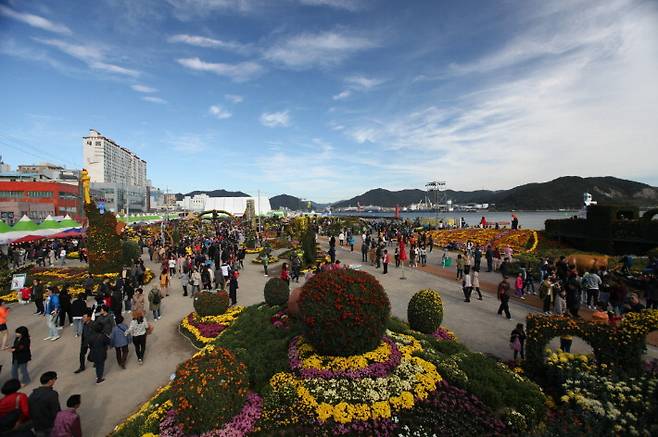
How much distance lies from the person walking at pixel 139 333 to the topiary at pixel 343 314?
5.32 meters

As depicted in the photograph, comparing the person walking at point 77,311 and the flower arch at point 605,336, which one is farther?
Result: the person walking at point 77,311

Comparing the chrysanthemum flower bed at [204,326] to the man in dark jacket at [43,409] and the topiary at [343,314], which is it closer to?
the man in dark jacket at [43,409]

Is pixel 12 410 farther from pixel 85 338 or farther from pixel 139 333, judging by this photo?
pixel 139 333

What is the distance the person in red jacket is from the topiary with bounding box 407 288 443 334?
8.29m

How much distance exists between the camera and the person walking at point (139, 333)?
8930 millimetres

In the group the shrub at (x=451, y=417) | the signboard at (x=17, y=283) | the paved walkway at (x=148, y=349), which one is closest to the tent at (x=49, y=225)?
the signboard at (x=17, y=283)

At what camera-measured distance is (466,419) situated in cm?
557

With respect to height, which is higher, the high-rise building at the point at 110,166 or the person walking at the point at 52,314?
the high-rise building at the point at 110,166

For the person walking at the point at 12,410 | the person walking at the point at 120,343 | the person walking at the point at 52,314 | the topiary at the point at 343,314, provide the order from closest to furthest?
the person walking at the point at 12,410, the topiary at the point at 343,314, the person walking at the point at 120,343, the person walking at the point at 52,314

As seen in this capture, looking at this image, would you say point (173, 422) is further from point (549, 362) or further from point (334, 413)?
point (549, 362)

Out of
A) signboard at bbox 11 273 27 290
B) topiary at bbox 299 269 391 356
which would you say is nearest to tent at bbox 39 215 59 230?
signboard at bbox 11 273 27 290

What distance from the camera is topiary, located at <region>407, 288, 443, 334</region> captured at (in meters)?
9.13

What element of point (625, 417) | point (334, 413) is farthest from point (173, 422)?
point (625, 417)

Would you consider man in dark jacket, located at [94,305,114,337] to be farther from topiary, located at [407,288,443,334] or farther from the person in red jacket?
topiary, located at [407,288,443,334]
